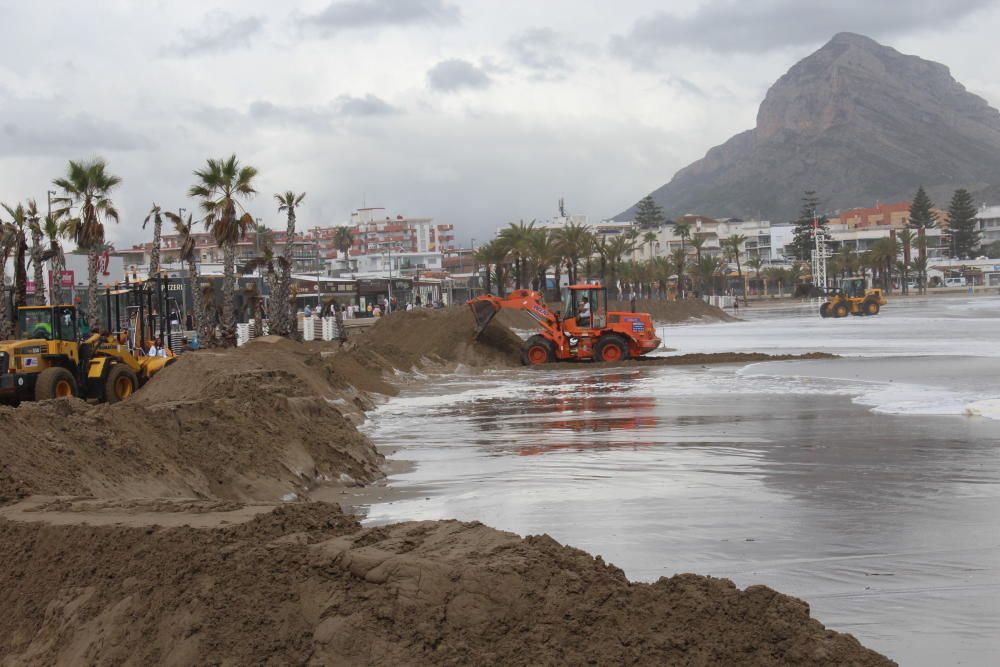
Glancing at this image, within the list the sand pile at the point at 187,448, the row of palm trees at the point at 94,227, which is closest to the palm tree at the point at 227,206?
the row of palm trees at the point at 94,227

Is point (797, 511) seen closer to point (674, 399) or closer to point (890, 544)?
point (890, 544)

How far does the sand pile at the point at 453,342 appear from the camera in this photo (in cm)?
3728

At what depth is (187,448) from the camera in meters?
12.5

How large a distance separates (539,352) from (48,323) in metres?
17.9

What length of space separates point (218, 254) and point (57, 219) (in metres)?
104

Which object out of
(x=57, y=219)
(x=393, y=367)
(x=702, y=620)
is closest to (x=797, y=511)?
(x=702, y=620)

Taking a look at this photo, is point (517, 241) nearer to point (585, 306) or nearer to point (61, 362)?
point (585, 306)

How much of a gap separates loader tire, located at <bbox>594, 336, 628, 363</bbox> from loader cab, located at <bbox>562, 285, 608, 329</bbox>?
0.51 m

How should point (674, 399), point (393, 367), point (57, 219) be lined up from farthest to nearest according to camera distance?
1. point (57, 219)
2. point (393, 367)
3. point (674, 399)

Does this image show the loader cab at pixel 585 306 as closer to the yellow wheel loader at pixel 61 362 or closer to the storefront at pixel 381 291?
the yellow wheel loader at pixel 61 362

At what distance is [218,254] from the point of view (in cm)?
14638

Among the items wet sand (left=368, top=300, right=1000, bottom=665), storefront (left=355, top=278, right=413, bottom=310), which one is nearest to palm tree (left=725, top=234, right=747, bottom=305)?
storefront (left=355, top=278, right=413, bottom=310)

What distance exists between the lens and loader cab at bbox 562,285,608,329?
36.3 metres

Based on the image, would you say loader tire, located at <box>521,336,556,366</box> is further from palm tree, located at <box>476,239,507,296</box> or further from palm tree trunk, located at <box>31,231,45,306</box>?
palm tree, located at <box>476,239,507,296</box>
